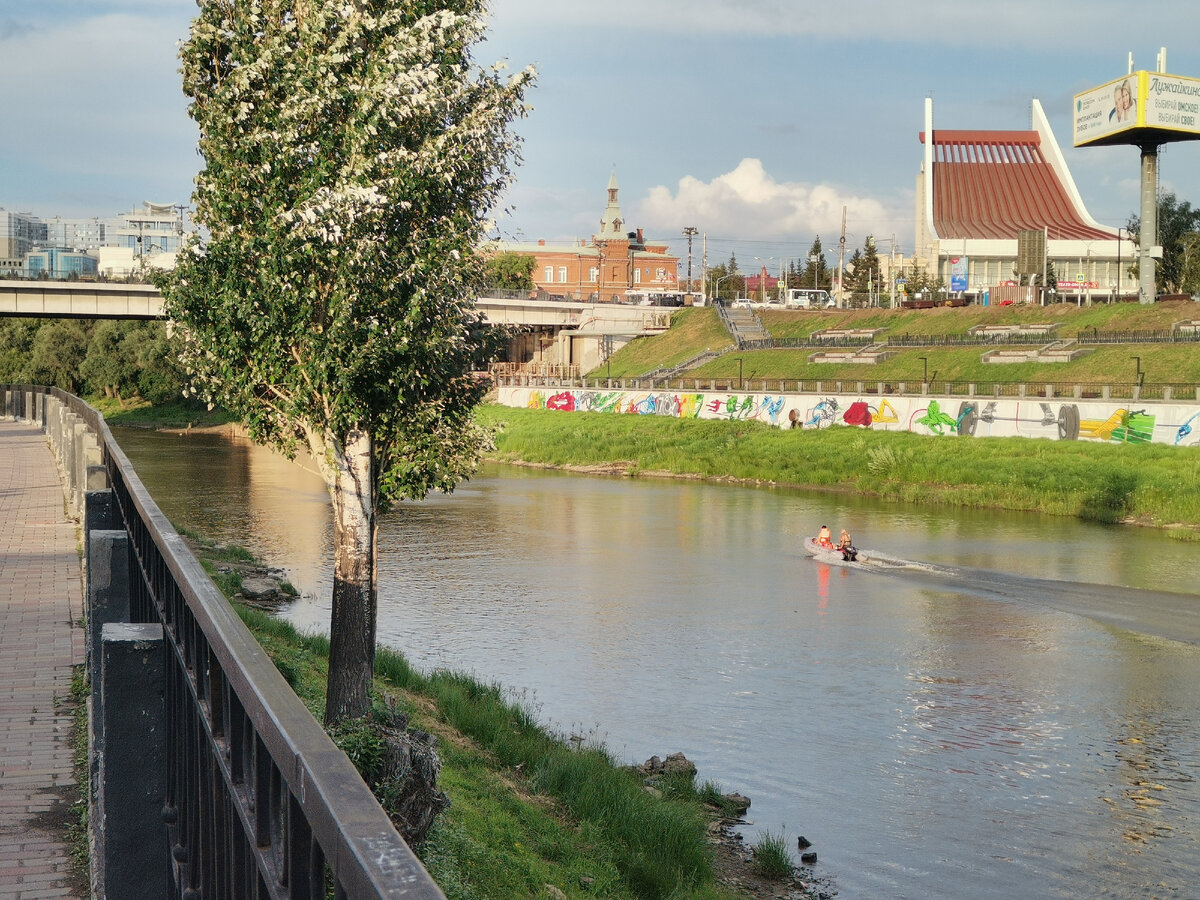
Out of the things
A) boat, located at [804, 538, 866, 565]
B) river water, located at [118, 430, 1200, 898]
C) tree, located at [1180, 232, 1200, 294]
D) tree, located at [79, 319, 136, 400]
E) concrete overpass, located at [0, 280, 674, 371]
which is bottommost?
river water, located at [118, 430, 1200, 898]

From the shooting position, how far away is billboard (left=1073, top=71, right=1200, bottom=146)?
78.7 meters

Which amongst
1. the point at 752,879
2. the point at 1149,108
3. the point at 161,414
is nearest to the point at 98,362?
the point at 161,414

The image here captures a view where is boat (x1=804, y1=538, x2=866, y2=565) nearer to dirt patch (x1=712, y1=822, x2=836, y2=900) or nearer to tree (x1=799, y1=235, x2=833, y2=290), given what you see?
dirt patch (x1=712, y1=822, x2=836, y2=900)

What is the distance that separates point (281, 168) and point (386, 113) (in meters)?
1.45

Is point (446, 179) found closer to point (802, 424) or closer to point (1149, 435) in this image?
point (1149, 435)

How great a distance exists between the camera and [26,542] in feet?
57.9

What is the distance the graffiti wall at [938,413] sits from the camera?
46.5 meters

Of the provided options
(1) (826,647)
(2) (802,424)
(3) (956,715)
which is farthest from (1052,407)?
(3) (956,715)

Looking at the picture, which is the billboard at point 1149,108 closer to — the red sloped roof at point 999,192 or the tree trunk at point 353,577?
the red sloped roof at point 999,192

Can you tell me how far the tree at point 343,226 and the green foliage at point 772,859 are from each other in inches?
192

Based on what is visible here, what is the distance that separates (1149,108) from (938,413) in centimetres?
3718

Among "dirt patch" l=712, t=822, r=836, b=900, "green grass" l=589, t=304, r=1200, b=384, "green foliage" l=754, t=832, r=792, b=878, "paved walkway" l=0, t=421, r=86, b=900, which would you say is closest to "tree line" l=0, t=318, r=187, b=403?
"green grass" l=589, t=304, r=1200, b=384

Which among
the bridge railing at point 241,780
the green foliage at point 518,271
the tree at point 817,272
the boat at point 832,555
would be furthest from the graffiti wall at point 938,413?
the tree at point 817,272

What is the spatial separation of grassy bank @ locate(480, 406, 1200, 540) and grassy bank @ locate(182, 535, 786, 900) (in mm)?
25678
